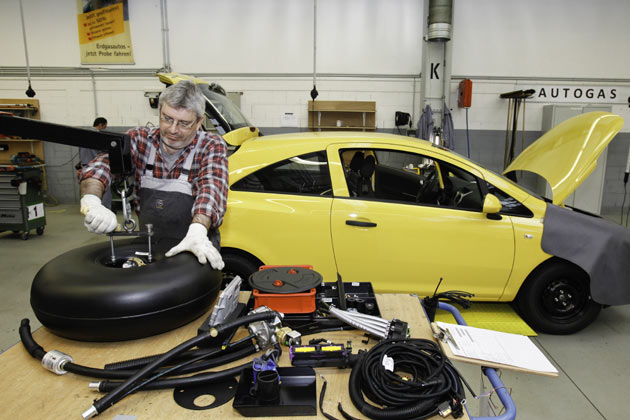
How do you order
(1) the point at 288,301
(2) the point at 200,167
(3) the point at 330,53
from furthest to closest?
(3) the point at 330,53, (2) the point at 200,167, (1) the point at 288,301

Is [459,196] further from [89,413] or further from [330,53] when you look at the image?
[330,53]

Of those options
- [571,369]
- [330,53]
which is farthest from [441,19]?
[571,369]

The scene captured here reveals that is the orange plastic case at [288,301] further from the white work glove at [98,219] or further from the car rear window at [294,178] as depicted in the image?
the car rear window at [294,178]

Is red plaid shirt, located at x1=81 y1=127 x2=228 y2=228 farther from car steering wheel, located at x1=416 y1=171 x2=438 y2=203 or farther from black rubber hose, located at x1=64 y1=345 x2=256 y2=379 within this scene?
car steering wheel, located at x1=416 y1=171 x2=438 y2=203

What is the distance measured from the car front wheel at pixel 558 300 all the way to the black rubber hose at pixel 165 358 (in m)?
2.31

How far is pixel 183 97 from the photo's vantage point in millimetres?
1606

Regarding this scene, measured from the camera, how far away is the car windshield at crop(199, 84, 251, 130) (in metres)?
3.58

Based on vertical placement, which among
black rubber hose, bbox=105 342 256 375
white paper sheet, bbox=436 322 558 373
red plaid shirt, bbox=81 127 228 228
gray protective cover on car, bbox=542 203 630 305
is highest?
red plaid shirt, bbox=81 127 228 228

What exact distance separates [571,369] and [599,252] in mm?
772

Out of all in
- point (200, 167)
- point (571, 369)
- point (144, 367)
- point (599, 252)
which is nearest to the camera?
point (144, 367)

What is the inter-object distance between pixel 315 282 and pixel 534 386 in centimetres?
181

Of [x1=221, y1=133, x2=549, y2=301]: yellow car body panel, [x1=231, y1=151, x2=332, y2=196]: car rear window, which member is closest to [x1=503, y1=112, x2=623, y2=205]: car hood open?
[x1=221, y1=133, x2=549, y2=301]: yellow car body panel

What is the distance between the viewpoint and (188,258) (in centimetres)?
127

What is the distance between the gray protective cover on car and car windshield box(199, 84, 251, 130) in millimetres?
2743
